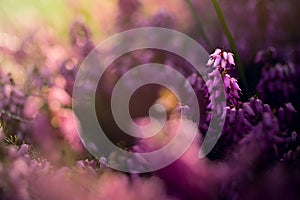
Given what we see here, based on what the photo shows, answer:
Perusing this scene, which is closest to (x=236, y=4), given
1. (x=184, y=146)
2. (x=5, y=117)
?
(x=5, y=117)

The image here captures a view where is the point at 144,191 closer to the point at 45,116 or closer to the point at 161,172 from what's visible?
the point at 161,172

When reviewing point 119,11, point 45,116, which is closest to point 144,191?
point 45,116

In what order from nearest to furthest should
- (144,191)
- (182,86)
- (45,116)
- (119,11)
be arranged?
(144,191), (45,116), (182,86), (119,11)

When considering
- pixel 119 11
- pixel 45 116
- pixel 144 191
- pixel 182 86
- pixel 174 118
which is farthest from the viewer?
pixel 119 11

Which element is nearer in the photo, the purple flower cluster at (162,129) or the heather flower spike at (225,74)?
the purple flower cluster at (162,129)

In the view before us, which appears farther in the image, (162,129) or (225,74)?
(225,74)

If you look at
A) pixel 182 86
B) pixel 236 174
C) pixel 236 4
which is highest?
pixel 236 4

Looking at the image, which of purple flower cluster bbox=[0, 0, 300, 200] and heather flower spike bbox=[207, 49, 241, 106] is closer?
purple flower cluster bbox=[0, 0, 300, 200]

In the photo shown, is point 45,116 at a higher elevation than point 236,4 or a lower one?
lower

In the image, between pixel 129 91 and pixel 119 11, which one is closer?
pixel 129 91

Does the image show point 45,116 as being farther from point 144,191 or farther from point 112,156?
point 144,191
